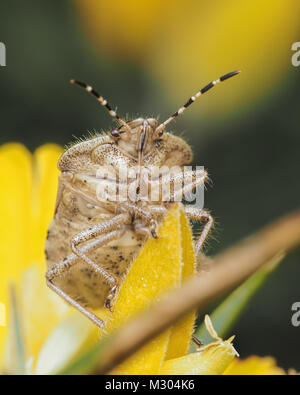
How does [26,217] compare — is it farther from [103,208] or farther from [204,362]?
[204,362]

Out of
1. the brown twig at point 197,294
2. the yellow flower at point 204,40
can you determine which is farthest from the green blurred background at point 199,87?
the brown twig at point 197,294

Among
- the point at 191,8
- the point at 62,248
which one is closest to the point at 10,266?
the point at 62,248

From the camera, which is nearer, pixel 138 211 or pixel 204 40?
pixel 138 211

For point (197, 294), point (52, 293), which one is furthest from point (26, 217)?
point (197, 294)

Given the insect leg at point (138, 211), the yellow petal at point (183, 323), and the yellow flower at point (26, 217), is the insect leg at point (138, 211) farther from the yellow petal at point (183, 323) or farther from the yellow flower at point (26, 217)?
the yellow petal at point (183, 323)

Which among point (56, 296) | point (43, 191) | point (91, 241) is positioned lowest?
point (56, 296)
